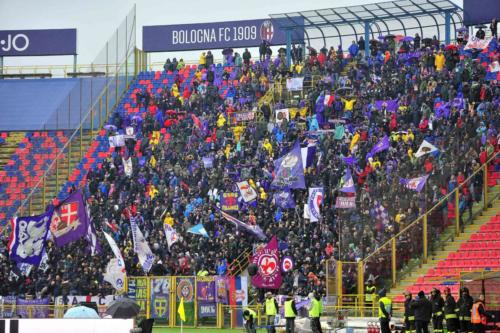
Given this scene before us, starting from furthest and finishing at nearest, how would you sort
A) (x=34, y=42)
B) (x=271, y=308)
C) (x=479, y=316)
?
(x=34, y=42), (x=271, y=308), (x=479, y=316)

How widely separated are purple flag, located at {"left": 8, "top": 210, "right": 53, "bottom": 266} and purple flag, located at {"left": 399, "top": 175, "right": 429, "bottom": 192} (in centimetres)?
1384

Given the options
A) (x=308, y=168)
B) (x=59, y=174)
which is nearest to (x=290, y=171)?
(x=308, y=168)

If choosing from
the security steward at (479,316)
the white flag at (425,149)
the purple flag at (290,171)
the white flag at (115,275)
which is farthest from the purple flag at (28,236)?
the security steward at (479,316)

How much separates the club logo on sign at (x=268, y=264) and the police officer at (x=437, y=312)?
10.3 meters

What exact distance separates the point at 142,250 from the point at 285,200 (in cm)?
600

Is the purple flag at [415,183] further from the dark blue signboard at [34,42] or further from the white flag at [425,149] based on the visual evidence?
the dark blue signboard at [34,42]

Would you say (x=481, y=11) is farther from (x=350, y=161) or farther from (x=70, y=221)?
(x=70, y=221)

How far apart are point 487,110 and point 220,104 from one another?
15116mm

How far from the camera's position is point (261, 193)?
48344mm

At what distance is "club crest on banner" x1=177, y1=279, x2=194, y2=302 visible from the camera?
1709 inches

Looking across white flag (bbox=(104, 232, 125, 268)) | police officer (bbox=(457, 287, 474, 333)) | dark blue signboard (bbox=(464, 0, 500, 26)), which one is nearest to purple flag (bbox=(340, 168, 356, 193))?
white flag (bbox=(104, 232, 125, 268))

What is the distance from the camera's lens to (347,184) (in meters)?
45.6

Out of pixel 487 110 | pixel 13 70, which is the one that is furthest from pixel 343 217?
pixel 13 70

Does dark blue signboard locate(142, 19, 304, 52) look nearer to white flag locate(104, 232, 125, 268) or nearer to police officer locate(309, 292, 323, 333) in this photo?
white flag locate(104, 232, 125, 268)
